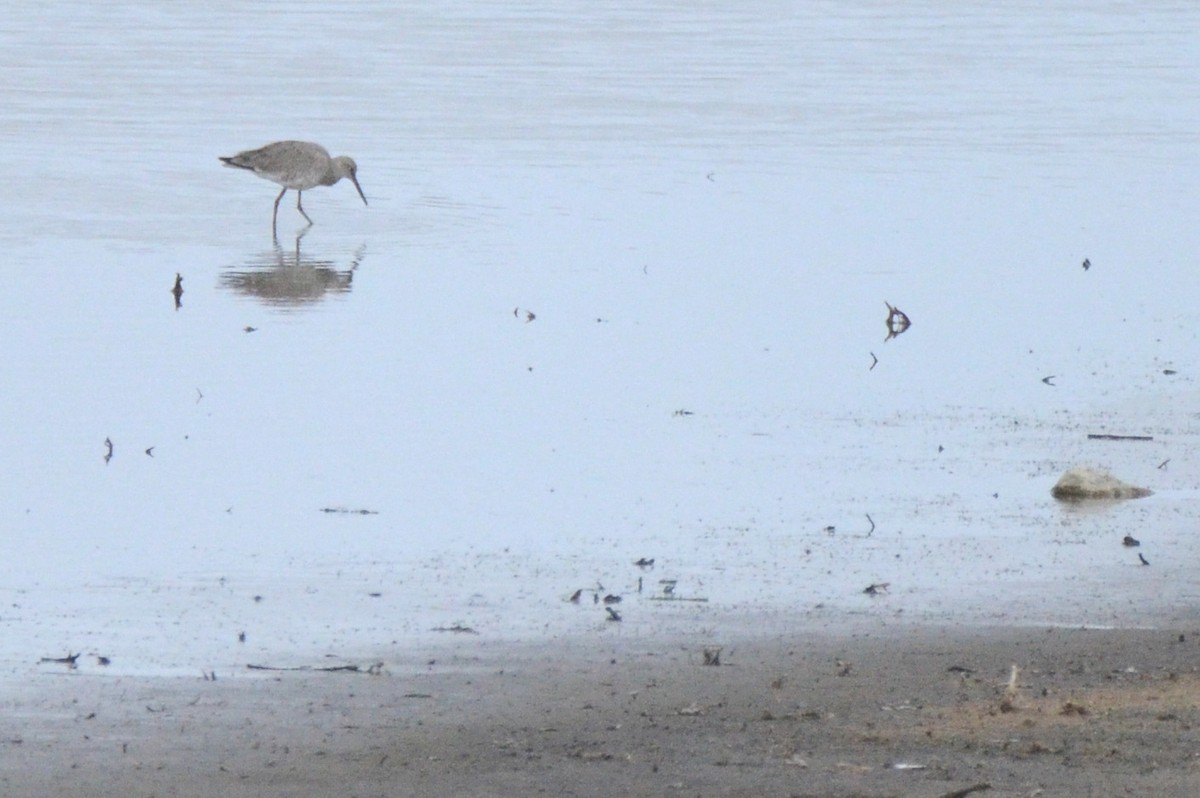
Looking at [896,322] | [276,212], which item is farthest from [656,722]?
[276,212]

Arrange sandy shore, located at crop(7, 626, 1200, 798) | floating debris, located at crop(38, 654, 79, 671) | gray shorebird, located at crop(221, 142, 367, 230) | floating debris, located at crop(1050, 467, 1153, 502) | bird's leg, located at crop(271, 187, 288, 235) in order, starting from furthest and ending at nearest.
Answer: gray shorebird, located at crop(221, 142, 367, 230)
bird's leg, located at crop(271, 187, 288, 235)
floating debris, located at crop(1050, 467, 1153, 502)
floating debris, located at crop(38, 654, 79, 671)
sandy shore, located at crop(7, 626, 1200, 798)

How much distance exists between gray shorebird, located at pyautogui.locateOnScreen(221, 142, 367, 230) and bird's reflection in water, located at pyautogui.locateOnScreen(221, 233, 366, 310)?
219 centimetres

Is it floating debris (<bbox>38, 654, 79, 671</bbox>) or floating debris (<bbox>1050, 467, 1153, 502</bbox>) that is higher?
floating debris (<bbox>1050, 467, 1153, 502</bbox>)

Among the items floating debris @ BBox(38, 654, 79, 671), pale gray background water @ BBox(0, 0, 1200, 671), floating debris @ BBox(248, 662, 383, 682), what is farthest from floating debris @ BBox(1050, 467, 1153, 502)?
floating debris @ BBox(38, 654, 79, 671)

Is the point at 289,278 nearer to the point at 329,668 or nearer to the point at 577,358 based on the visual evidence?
the point at 577,358

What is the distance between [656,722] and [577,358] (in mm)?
6812

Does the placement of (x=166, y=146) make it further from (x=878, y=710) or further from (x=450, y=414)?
(x=878, y=710)

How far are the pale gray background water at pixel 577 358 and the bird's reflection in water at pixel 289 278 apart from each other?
0.07 m

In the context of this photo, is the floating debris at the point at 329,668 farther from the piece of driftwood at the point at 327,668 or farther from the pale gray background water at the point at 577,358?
the pale gray background water at the point at 577,358

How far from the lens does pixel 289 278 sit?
1656cm

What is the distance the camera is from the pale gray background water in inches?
340

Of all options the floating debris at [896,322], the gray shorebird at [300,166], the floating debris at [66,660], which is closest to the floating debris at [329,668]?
the floating debris at [66,660]

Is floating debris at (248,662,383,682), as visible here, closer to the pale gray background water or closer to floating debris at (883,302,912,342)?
the pale gray background water

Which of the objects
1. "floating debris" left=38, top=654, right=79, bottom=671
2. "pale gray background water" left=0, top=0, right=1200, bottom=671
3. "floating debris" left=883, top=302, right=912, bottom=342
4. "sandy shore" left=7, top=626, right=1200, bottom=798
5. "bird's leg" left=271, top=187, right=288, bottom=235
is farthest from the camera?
"bird's leg" left=271, top=187, right=288, bottom=235
